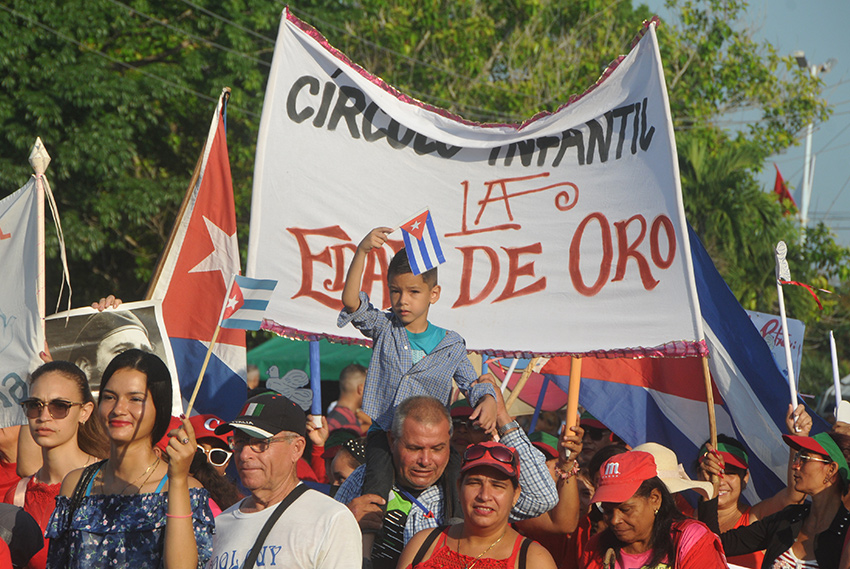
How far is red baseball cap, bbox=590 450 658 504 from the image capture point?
3547 mm

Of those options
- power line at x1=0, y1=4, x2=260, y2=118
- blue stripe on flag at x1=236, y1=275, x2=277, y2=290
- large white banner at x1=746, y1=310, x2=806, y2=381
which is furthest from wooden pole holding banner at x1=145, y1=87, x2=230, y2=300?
power line at x1=0, y1=4, x2=260, y2=118

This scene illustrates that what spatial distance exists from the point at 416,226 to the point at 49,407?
1.72 meters

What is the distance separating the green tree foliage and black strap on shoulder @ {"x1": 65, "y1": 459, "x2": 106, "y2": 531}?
24.2 ft

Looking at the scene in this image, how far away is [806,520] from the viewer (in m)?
4.31

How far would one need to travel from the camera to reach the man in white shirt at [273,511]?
312cm

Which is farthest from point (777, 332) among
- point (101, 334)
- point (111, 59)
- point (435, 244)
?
point (111, 59)

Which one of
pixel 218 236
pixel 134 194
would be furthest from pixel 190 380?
pixel 134 194

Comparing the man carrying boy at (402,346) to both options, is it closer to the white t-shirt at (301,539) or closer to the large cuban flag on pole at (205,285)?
the white t-shirt at (301,539)

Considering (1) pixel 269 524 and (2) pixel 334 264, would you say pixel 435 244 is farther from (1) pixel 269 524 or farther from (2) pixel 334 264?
(1) pixel 269 524

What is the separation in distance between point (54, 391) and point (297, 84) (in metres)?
2.60

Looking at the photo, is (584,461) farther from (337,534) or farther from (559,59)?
(559,59)

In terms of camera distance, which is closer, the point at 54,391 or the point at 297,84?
the point at 54,391

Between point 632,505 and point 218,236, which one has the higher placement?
point 218,236

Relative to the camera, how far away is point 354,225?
18.5 feet
